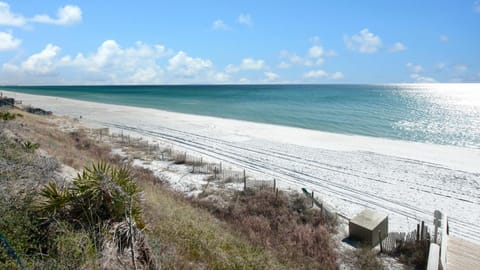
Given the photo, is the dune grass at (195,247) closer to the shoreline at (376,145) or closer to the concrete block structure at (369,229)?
the concrete block structure at (369,229)

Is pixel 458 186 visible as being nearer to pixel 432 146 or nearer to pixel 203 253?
pixel 432 146

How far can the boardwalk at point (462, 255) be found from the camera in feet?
26.9

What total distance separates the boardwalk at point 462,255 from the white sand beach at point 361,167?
2900 mm

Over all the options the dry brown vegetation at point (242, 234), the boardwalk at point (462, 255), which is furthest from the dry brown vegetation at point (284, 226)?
the boardwalk at point (462, 255)

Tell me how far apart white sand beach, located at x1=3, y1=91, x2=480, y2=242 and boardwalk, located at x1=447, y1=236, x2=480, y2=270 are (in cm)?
290

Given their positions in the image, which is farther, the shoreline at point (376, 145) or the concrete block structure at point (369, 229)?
the shoreline at point (376, 145)

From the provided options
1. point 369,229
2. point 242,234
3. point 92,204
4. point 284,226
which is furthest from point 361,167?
point 92,204

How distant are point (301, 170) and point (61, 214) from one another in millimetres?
16030

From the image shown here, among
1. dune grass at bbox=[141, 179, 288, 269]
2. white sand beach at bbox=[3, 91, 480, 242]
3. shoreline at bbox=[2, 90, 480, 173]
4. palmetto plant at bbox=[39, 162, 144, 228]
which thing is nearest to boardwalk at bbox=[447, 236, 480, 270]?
white sand beach at bbox=[3, 91, 480, 242]

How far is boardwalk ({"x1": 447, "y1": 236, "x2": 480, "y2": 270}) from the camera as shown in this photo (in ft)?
26.9

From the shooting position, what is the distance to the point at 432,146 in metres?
29.1

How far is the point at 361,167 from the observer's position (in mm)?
20672

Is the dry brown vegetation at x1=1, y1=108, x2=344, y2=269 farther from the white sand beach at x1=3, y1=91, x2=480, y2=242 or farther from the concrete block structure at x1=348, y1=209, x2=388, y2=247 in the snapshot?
the white sand beach at x1=3, y1=91, x2=480, y2=242

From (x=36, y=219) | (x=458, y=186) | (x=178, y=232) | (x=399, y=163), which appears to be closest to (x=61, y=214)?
(x=36, y=219)
